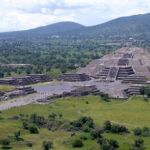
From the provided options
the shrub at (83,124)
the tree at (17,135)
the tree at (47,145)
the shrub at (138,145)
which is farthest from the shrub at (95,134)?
the tree at (17,135)

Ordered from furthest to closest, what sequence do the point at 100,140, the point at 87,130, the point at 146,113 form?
the point at 146,113 → the point at 87,130 → the point at 100,140

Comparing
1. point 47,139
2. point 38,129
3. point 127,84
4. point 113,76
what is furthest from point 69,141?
point 113,76

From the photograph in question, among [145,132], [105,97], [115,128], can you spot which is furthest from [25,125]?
[105,97]

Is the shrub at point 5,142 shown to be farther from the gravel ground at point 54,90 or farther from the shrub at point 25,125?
the gravel ground at point 54,90

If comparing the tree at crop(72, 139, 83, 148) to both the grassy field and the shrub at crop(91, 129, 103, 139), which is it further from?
the shrub at crop(91, 129, 103, 139)

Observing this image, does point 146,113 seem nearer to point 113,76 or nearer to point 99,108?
point 99,108

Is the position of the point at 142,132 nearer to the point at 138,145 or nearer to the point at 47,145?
the point at 138,145

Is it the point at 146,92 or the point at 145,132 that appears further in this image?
the point at 146,92

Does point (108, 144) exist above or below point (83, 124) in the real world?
above

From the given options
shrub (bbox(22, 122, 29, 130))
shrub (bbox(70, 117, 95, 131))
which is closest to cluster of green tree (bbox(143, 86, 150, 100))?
shrub (bbox(70, 117, 95, 131))
